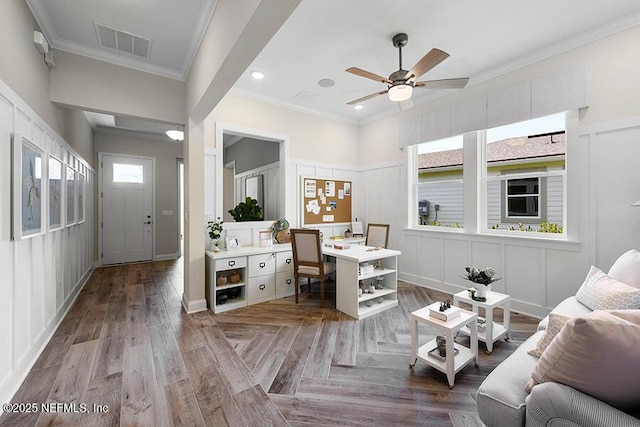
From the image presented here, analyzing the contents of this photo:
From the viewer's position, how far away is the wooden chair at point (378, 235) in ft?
13.3

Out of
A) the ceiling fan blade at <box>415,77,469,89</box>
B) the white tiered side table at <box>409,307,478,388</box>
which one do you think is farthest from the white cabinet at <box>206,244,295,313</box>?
the ceiling fan blade at <box>415,77,469,89</box>

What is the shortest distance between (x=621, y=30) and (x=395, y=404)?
3.90 meters

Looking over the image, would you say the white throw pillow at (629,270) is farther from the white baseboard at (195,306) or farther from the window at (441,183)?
the white baseboard at (195,306)

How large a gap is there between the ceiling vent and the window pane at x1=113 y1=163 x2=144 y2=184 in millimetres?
3868

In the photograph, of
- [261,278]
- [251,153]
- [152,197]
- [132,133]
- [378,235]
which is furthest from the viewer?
[152,197]

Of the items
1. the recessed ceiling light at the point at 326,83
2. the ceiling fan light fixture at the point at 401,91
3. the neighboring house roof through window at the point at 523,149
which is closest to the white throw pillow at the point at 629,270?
the neighboring house roof through window at the point at 523,149

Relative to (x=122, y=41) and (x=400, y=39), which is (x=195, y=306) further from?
(x=400, y=39)

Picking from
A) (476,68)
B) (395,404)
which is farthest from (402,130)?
(395,404)

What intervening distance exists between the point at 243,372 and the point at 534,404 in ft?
6.10

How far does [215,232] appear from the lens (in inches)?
137

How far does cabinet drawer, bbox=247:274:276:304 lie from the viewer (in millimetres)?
3521

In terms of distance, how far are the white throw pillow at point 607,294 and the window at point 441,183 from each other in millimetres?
1841

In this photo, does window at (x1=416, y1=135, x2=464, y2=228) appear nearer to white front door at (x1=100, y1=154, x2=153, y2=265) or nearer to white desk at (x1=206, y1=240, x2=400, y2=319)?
white desk at (x1=206, y1=240, x2=400, y2=319)

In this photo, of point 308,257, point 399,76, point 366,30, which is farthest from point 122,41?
point 308,257
